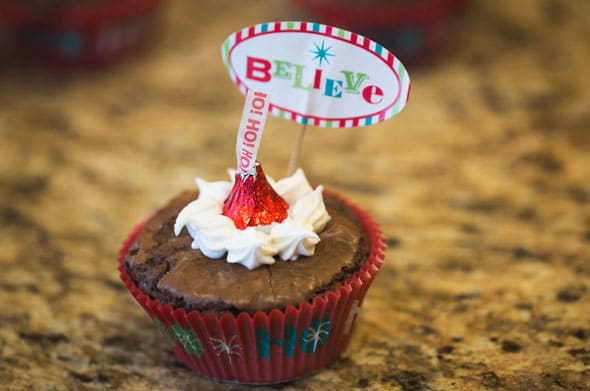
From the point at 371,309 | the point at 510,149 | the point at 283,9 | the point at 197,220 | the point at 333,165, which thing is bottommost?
the point at 371,309

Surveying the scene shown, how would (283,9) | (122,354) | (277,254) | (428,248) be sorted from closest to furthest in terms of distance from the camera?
1. (277,254)
2. (122,354)
3. (428,248)
4. (283,9)

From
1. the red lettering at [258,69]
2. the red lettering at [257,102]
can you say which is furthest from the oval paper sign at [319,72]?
the red lettering at [257,102]

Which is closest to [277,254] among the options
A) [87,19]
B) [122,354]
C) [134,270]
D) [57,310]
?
[134,270]

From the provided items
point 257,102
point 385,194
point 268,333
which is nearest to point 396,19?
point 385,194

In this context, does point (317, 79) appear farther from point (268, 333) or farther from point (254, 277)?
point (268, 333)

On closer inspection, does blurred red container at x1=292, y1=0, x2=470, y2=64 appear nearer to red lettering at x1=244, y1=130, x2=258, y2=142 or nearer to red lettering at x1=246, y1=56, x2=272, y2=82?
red lettering at x1=246, y1=56, x2=272, y2=82

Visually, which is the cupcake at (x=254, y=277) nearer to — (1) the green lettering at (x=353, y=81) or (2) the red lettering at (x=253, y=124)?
(2) the red lettering at (x=253, y=124)

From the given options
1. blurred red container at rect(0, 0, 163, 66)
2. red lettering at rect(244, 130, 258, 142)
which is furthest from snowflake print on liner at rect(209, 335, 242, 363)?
blurred red container at rect(0, 0, 163, 66)

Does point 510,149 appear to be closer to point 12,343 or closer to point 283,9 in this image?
point 283,9
